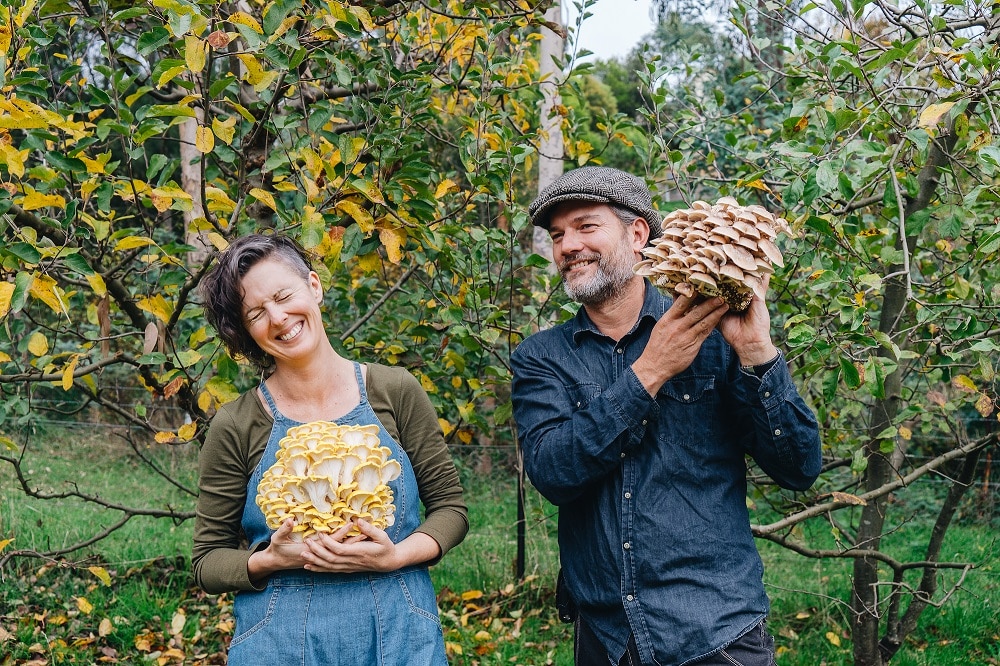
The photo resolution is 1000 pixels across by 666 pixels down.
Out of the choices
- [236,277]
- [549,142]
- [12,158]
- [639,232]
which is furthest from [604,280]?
[549,142]

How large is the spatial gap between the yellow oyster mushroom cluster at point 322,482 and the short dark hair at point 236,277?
35cm

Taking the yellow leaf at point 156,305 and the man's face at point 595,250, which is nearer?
the man's face at point 595,250

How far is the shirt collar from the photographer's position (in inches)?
83.0

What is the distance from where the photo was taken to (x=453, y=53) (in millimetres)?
3488

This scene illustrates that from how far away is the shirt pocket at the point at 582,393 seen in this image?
2051 mm

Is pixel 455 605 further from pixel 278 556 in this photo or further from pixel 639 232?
pixel 639 232

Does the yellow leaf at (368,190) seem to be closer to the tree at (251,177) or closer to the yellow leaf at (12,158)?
the tree at (251,177)

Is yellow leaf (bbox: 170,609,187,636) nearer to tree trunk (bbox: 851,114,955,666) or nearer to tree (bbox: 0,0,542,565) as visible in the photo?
tree (bbox: 0,0,542,565)

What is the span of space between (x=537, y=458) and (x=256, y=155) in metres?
1.91

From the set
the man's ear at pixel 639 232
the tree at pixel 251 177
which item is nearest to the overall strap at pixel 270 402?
the tree at pixel 251 177

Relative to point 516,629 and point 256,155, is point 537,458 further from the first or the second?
point 516,629

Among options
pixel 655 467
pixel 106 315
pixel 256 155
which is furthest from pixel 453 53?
pixel 655 467

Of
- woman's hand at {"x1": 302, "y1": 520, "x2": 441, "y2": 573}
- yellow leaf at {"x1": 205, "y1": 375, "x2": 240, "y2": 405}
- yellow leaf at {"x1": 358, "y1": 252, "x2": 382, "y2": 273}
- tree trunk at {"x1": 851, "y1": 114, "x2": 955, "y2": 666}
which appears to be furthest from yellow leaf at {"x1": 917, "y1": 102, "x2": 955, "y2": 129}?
yellow leaf at {"x1": 205, "y1": 375, "x2": 240, "y2": 405}

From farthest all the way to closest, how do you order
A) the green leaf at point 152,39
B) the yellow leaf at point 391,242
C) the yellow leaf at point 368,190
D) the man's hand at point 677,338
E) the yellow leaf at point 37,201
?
the yellow leaf at point 391,242 < the yellow leaf at point 368,190 < the yellow leaf at point 37,201 < the green leaf at point 152,39 < the man's hand at point 677,338
